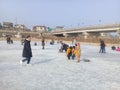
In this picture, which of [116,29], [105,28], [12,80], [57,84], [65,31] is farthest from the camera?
[65,31]

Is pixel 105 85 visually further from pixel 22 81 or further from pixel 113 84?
pixel 22 81

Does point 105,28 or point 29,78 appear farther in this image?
point 105,28

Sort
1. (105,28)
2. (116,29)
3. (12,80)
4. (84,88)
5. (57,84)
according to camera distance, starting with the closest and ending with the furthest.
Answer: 1. (84,88)
2. (57,84)
3. (12,80)
4. (116,29)
5. (105,28)

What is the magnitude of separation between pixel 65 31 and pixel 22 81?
108 metres

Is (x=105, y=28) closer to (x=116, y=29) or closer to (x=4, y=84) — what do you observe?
(x=116, y=29)

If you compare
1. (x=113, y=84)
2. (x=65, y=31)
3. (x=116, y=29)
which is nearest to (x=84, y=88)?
(x=113, y=84)

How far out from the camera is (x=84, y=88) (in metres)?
7.54

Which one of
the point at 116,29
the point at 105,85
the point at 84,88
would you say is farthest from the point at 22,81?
the point at 116,29

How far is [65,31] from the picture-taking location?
116062 millimetres

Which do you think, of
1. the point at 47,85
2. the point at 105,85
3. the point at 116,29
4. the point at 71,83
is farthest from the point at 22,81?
the point at 116,29

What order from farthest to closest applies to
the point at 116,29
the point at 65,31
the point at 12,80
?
the point at 65,31, the point at 116,29, the point at 12,80

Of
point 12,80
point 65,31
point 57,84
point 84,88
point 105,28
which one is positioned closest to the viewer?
point 84,88

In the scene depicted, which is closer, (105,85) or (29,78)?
(105,85)

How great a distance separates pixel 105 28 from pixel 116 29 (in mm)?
5730
